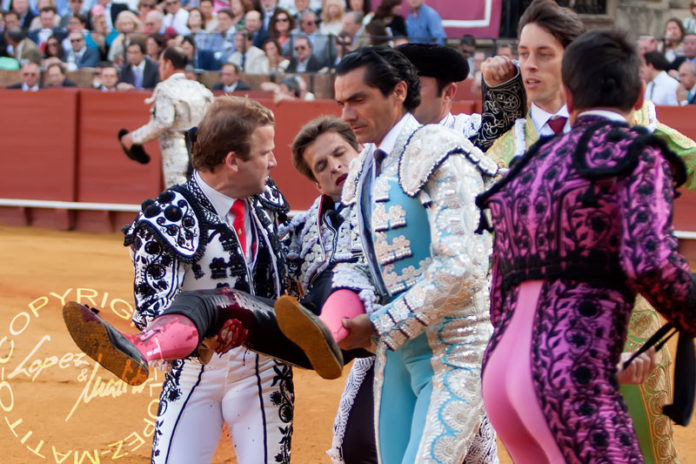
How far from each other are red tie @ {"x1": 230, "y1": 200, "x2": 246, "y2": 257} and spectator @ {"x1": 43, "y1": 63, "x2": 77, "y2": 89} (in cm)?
969

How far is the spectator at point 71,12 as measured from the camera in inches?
556

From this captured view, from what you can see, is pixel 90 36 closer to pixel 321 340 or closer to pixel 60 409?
pixel 60 409

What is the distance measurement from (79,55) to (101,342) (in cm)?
1123

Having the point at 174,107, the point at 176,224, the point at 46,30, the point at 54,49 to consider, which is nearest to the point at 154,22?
the point at 54,49

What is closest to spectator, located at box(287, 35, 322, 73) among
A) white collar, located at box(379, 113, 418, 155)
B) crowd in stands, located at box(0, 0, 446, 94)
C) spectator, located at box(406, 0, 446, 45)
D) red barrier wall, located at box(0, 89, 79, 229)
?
crowd in stands, located at box(0, 0, 446, 94)

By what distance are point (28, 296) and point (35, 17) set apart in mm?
6717

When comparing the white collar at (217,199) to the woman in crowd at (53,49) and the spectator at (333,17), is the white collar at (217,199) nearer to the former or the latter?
the spectator at (333,17)

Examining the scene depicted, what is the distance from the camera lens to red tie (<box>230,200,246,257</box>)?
3.44m

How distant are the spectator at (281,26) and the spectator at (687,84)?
4.31 metres

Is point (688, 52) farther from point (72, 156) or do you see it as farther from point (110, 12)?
point (110, 12)

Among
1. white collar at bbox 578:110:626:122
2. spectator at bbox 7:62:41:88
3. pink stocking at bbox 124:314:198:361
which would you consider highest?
white collar at bbox 578:110:626:122

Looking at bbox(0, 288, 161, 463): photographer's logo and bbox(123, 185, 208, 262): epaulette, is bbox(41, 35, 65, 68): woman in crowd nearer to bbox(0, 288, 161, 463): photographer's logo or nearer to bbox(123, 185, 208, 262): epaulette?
bbox(0, 288, 161, 463): photographer's logo

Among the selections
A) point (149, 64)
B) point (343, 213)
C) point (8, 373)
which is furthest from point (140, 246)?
point (149, 64)

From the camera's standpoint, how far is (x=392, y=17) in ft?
39.0
